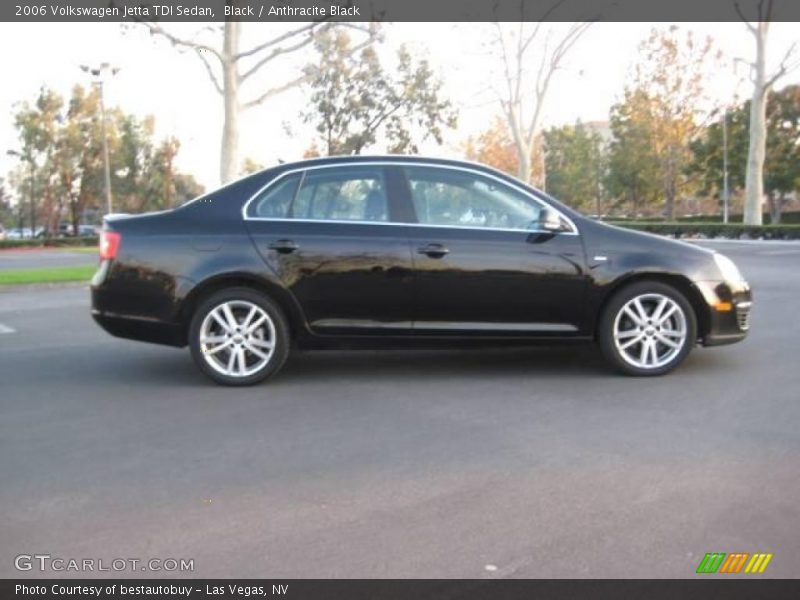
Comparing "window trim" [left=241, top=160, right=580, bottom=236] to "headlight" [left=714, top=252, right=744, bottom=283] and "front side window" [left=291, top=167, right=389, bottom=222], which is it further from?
"headlight" [left=714, top=252, right=744, bottom=283]

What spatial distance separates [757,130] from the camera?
113 ft

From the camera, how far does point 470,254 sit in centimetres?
591

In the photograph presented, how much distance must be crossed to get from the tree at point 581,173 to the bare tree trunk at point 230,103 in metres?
42.3

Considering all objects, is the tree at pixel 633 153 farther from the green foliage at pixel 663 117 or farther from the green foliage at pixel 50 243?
the green foliage at pixel 50 243

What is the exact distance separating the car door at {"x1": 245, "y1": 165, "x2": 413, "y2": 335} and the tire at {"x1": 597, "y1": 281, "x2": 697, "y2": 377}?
154cm

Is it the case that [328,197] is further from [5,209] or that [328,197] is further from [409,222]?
[5,209]

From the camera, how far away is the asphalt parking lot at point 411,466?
321cm

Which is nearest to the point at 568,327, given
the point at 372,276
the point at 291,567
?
the point at 372,276

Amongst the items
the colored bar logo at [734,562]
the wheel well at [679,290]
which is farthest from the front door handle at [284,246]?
the colored bar logo at [734,562]

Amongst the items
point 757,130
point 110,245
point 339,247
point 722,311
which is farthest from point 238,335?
point 757,130

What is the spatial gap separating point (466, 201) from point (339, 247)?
1.02 m

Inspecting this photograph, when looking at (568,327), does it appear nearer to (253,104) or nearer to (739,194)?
(253,104)

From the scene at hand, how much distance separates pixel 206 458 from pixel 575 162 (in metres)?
63.3
